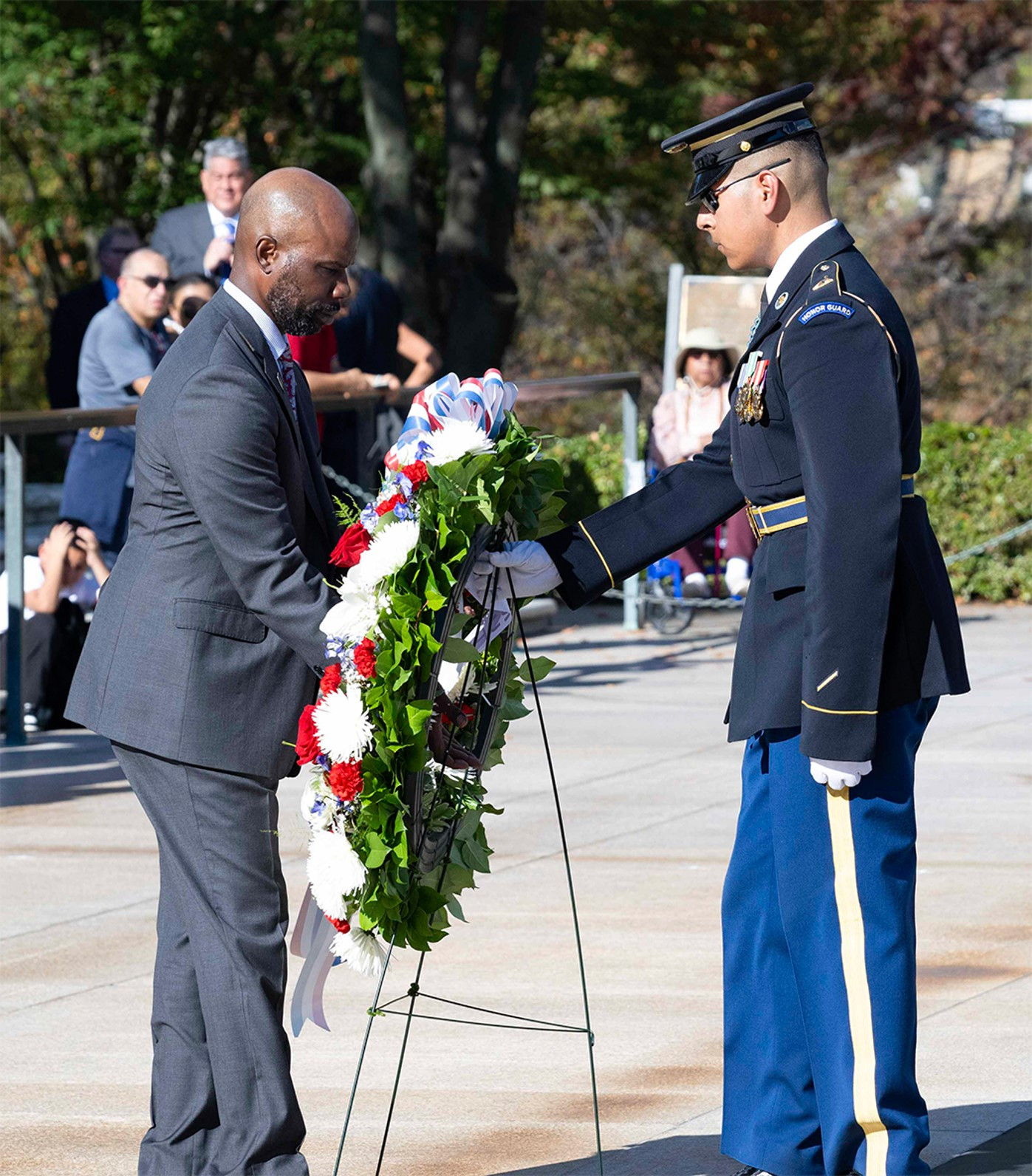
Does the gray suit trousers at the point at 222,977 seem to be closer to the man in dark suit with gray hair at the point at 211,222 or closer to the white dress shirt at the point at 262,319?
the white dress shirt at the point at 262,319

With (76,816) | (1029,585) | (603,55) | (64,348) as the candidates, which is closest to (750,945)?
(76,816)

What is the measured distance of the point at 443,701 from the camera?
3752mm

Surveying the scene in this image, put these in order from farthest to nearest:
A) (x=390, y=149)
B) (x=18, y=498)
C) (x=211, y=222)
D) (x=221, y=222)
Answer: (x=390, y=149) → (x=211, y=222) → (x=221, y=222) → (x=18, y=498)

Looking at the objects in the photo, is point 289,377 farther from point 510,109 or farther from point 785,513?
point 510,109

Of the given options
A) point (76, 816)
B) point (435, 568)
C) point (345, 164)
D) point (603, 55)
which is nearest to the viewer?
point (435, 568)

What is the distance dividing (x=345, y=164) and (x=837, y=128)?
256 inches

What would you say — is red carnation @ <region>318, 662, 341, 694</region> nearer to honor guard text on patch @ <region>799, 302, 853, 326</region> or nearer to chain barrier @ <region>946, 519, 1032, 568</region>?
honor guard text on patch @ <region>799, 302, 853, 326</region>

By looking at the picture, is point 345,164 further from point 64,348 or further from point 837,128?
point 64,348

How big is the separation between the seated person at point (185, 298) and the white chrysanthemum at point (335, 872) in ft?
19.9

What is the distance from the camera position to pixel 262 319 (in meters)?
3.85

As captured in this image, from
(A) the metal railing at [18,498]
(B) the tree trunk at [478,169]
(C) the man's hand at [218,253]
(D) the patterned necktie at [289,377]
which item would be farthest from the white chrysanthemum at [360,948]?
(B) the tree trunk at [478,169]

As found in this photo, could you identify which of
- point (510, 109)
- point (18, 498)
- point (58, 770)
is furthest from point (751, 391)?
point (510, 109)

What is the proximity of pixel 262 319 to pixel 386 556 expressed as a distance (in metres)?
0.63

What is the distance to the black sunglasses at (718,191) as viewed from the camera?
386 centimetres
